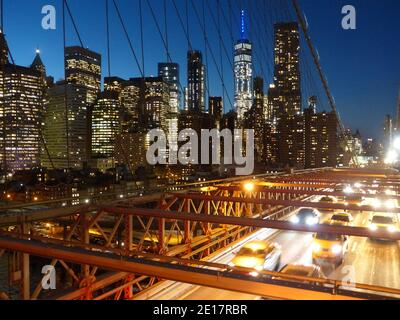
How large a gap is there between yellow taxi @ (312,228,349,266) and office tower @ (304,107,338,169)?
89.3 meters

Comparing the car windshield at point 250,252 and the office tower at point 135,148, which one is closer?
the car windshield at point 250,252

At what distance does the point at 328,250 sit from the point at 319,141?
332 feet

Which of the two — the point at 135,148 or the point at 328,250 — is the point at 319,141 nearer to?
the point at 135,148

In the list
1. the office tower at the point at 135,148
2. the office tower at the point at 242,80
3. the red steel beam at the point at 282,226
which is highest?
the office tower at the point at 242,80

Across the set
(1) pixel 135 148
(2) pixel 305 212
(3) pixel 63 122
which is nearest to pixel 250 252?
(2) pixel 305 212

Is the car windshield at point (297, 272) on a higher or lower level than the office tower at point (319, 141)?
lower

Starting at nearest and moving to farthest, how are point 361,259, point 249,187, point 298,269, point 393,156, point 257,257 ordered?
point 298,269 < point 257,257 < point 249,187 < point 361,259 < point 393,156

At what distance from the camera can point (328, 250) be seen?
1374 cm

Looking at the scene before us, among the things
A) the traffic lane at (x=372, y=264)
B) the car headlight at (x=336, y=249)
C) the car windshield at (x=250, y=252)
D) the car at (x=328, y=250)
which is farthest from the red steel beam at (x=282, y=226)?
the car headlight at (x=336, y=249)

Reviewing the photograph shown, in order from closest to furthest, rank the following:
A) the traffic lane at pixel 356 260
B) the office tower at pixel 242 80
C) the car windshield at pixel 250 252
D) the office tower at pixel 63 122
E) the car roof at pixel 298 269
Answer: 1. the car roof at pixel 298 269
2. the traffic lane at pixel 356 260
3. the car windshield at pixel 250 252
4. the office tower at pixel 63 122
5. the office tower at pixel 242 80

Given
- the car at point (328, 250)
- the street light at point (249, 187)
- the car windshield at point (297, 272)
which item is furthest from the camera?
the street light at point (249, 187)

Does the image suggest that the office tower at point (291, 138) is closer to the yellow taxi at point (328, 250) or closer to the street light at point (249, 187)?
the street light at point (249, 187)

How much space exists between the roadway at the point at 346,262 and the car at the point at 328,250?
0.92 feet

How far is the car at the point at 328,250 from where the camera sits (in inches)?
539
